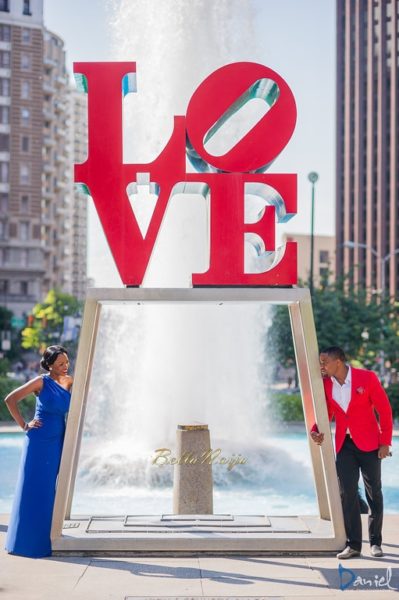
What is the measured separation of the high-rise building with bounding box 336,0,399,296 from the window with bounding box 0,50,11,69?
4206 cm

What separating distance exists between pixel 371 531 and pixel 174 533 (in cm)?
175

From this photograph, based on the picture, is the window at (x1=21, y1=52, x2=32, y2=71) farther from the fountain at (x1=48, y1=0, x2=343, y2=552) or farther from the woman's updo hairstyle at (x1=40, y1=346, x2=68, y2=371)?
the woman's updo hairstyle at (x1=40, y1=346, x2=68, y2=371)

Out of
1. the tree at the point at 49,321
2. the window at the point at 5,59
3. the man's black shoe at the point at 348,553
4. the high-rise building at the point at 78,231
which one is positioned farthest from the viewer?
the high-rise building at the point at 78,231

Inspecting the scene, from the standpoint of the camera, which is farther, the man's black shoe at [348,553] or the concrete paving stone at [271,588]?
the man's black shoe at [348,553]

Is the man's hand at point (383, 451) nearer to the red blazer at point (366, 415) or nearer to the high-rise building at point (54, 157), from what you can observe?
the red blazer at point (366, 415)

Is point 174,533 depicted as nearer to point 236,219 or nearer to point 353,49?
point 236,219

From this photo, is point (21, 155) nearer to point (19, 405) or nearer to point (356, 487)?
point (19, 405)

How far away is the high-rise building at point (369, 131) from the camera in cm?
10125

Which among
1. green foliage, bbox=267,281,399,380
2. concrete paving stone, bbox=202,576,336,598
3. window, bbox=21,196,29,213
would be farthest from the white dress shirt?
window, bbox=21,196,29,213

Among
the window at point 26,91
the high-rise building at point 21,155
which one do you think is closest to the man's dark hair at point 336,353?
the high-rise building at point 21,155

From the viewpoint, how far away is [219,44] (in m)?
21.3

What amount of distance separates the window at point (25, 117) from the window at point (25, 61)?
11.8ft

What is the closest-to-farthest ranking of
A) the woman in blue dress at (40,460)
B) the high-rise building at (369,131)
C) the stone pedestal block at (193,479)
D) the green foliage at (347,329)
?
the woman in blue dress at (40,460)
the stone pedestal block at (193,479)
the green foliage at (347,329)
the high-rise building at (369,131)

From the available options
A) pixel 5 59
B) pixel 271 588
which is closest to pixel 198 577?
pixel 271 588
